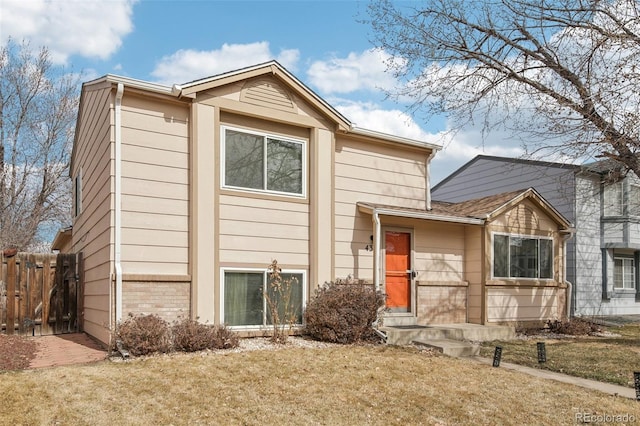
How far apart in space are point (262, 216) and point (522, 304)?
307 inches

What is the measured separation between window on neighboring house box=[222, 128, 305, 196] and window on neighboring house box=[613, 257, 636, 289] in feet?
48.0

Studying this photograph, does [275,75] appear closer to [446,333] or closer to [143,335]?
[143,335]

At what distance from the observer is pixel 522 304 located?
1384 cm

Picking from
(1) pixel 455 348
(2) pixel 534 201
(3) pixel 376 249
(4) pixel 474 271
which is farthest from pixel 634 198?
(1) pixel 455 348

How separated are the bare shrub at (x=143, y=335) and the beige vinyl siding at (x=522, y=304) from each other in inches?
327

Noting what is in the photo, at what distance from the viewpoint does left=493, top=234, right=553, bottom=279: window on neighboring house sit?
13.5 m

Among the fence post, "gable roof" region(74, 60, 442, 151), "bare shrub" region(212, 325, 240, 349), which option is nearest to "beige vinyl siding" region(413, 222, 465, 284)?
"gable roof" region(74, 60, 442, 151)

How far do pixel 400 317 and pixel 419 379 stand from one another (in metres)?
4.82

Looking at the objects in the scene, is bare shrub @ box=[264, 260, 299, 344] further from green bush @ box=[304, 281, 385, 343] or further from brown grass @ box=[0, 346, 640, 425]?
brown grass @ box=[0, 346, 640, 425]

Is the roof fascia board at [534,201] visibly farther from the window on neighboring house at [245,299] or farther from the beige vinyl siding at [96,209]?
the beige vinyl siding at [96,209]

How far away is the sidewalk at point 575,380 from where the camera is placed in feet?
23.7

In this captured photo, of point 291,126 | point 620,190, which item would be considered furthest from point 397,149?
point 620,190

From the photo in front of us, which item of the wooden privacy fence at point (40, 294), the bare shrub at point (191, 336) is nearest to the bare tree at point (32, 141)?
the wooden privacy fence at point (40, 294)

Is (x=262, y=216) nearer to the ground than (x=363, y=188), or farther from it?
nearer to the ground
